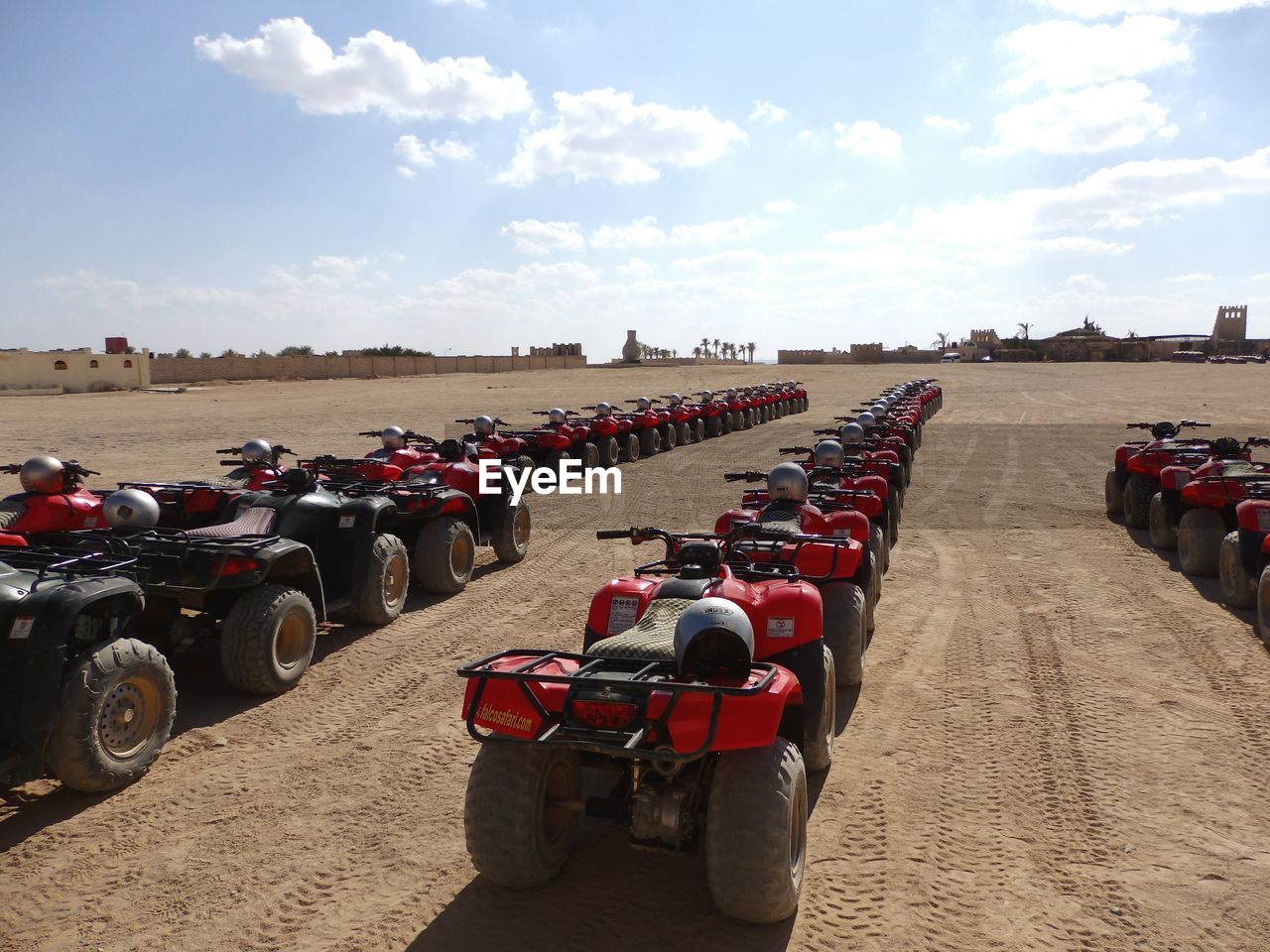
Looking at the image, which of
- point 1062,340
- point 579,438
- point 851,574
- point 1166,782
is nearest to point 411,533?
point 851,574

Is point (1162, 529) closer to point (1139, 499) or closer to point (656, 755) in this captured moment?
point (1139, 499)

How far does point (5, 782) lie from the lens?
401 centimetres

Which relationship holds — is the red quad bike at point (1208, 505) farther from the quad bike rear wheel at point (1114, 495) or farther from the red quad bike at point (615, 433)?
the red quad bike at point (615, 433)

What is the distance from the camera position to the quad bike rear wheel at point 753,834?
3074 mm

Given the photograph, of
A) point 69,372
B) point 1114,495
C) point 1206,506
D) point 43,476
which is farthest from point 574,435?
point 69,372

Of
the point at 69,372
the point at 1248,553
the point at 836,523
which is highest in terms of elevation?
the point at 69,372

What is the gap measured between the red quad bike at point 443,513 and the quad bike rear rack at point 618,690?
4.43 m

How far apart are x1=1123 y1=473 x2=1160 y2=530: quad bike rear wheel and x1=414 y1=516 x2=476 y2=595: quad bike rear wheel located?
306 inches

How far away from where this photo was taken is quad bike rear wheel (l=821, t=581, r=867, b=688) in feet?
18.2

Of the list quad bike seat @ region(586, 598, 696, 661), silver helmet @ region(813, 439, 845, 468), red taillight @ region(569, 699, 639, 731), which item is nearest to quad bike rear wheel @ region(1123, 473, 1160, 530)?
silver helmet @ region(813, 439, 845, 468)

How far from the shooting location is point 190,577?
548cm

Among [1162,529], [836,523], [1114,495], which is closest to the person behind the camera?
[836,523]

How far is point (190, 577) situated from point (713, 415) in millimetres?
18356

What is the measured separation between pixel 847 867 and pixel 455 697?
9.15ft
